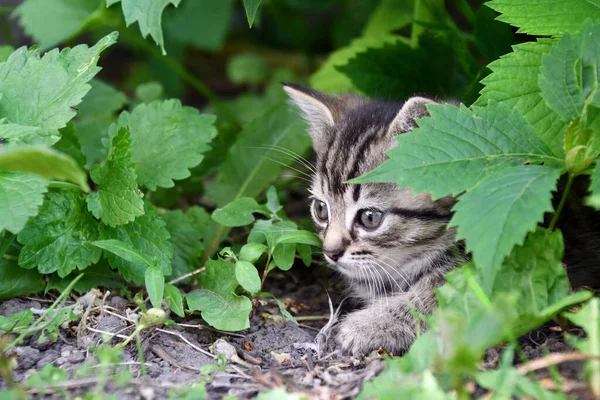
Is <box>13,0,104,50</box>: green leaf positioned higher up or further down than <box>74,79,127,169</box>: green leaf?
higher up

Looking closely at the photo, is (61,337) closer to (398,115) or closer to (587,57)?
(398,115)

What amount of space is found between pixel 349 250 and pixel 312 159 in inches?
47.5

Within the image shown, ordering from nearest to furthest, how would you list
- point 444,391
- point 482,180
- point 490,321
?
point 490,321
point 444,391
point 482,180

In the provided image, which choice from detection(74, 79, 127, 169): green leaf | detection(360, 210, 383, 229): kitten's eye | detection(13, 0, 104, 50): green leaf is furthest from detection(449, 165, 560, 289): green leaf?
detection(13, 0, 104, 50): green leaf

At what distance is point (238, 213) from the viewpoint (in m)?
3.69

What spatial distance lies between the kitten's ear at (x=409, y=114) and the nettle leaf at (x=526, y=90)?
260 millimetres

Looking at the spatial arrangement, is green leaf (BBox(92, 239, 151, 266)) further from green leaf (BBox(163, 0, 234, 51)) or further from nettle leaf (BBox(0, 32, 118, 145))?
green leaf (BBox(163, 0, 234, 51))

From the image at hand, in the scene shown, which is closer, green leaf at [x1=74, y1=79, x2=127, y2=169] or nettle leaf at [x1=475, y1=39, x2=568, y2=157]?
nettle leaf at [x1=475, y1=39, x2=568, y2=157]

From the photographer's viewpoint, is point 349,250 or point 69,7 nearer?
point 349,250

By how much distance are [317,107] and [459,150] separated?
1261mm

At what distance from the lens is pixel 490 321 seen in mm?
2143

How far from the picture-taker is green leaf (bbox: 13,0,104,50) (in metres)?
4.83

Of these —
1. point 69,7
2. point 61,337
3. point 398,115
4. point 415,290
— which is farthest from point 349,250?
point 69,7

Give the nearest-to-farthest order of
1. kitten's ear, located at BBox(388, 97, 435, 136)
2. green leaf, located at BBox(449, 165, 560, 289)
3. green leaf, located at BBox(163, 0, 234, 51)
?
green leaf, located at BBox(449, 165, 560, 289) → kitten's ear, located at BBox(388, 97, 435, 136) → green leaf, located at BBox(163, 0, 234, 51)
